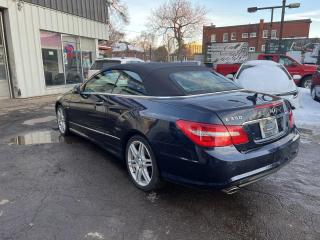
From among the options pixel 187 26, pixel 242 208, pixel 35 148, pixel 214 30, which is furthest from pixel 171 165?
pixel 214 30

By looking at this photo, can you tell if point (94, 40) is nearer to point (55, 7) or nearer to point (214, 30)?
point (55, 7)

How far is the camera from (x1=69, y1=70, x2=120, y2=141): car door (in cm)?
416

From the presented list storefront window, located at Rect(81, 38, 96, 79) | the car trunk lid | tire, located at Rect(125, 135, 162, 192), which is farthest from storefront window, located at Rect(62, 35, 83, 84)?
the car trunk lid

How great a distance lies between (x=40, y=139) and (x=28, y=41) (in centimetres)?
709

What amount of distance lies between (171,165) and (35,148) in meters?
3.26

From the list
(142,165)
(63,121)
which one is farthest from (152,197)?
(63,121)

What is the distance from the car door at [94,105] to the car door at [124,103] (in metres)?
0.17

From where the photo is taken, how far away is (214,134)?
2686 mm

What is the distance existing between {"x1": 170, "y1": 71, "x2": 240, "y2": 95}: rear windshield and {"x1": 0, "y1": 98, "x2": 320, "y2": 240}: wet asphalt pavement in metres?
1.24

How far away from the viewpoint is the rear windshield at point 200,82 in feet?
11.4

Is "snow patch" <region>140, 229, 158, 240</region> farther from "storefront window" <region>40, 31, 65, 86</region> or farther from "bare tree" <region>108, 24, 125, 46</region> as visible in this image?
"bare tree" <region>108, 24, 125, 46</region>

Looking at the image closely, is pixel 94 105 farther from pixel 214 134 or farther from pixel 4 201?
pixel 214 134

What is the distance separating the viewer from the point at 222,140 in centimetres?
270

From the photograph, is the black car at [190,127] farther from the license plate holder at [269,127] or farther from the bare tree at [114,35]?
the bare tree at [114,35]
